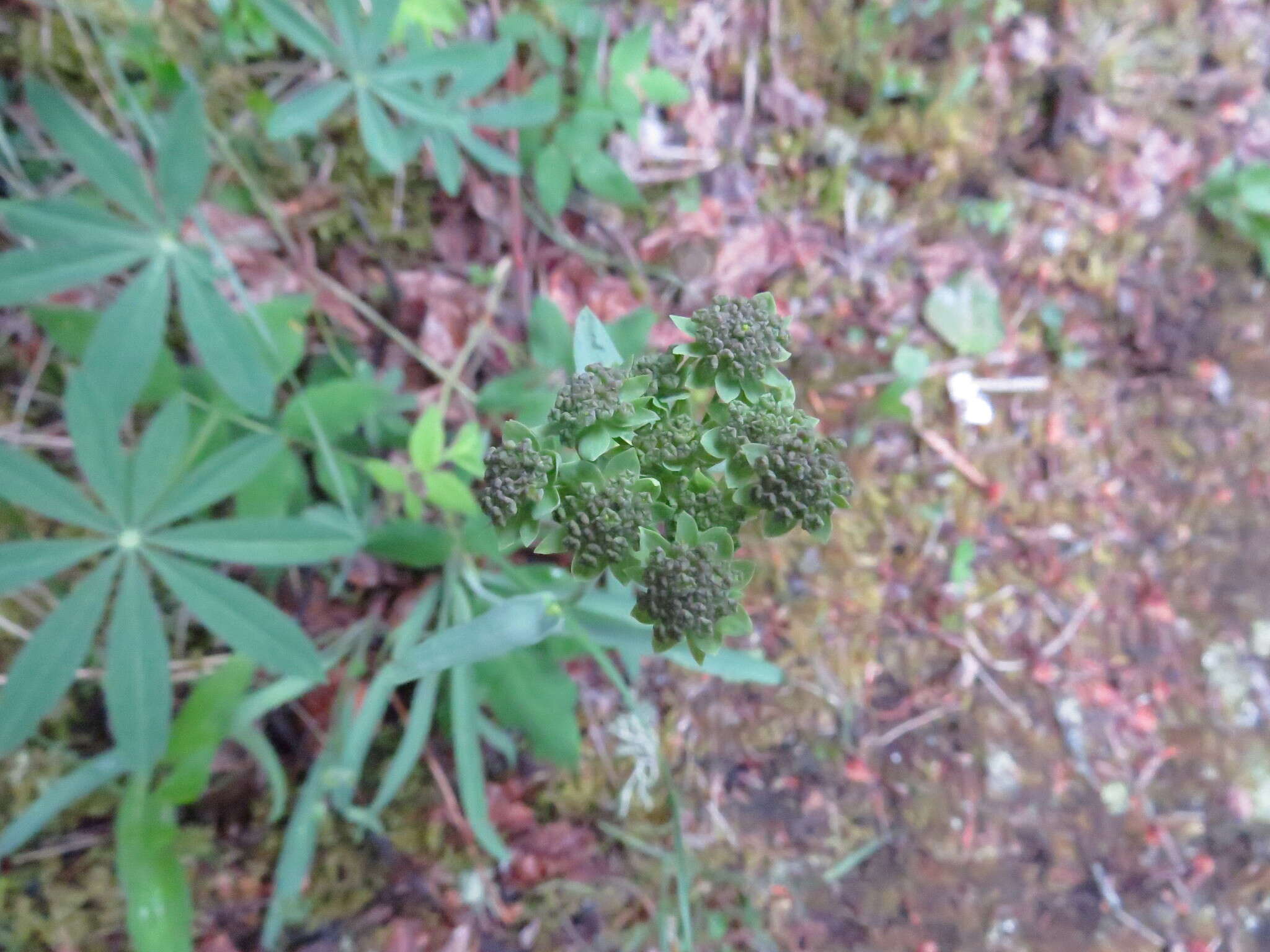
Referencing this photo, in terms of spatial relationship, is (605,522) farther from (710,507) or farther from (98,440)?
(98,440)

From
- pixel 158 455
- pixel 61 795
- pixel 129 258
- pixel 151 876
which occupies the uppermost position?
pixel 129 258

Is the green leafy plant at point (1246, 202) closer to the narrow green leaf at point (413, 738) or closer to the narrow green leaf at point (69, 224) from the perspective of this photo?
the narrow green leaf at point (413, 738)

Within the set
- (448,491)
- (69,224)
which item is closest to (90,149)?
(69,224)

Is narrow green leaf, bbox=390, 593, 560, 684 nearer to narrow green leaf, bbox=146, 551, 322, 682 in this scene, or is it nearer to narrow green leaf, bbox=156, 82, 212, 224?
narrow green leaf, bbox=146, 551, 322, 682

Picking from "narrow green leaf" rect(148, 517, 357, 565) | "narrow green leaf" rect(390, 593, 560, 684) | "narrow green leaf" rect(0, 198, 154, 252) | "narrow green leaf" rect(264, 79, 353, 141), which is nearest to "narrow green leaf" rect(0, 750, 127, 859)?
"narrow green leaf" rect(148, 517, 357, 565)

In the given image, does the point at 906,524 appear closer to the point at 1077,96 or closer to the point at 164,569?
the point at 1077,96

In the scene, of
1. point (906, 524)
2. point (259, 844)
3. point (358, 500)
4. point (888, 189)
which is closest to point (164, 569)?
point (358, 500)
